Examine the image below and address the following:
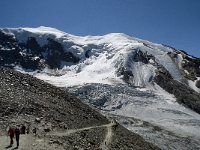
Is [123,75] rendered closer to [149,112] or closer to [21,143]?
[149,112]

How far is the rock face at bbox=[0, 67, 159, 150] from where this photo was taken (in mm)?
40719

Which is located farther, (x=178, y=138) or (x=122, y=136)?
(x=178, y=138)

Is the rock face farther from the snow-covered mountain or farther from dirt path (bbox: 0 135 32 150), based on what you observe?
the snow-covered mountain

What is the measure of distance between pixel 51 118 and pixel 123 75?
3649 inches

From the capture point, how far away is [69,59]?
565 feet

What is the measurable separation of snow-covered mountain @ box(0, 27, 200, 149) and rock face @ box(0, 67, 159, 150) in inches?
1066

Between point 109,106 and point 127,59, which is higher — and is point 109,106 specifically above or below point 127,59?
below

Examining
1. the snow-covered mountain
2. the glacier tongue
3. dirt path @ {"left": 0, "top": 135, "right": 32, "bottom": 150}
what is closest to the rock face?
dirt path @ {"left": 0, "top": 135, "right": 32, "bottom": 150}

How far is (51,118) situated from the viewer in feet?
154

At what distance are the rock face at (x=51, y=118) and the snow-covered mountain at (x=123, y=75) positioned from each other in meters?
27.1

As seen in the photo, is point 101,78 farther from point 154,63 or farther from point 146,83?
point 154,63

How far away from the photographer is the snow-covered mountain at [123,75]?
101 m

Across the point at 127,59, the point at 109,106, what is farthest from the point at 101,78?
the point at 109,106

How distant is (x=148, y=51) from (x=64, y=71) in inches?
1235
